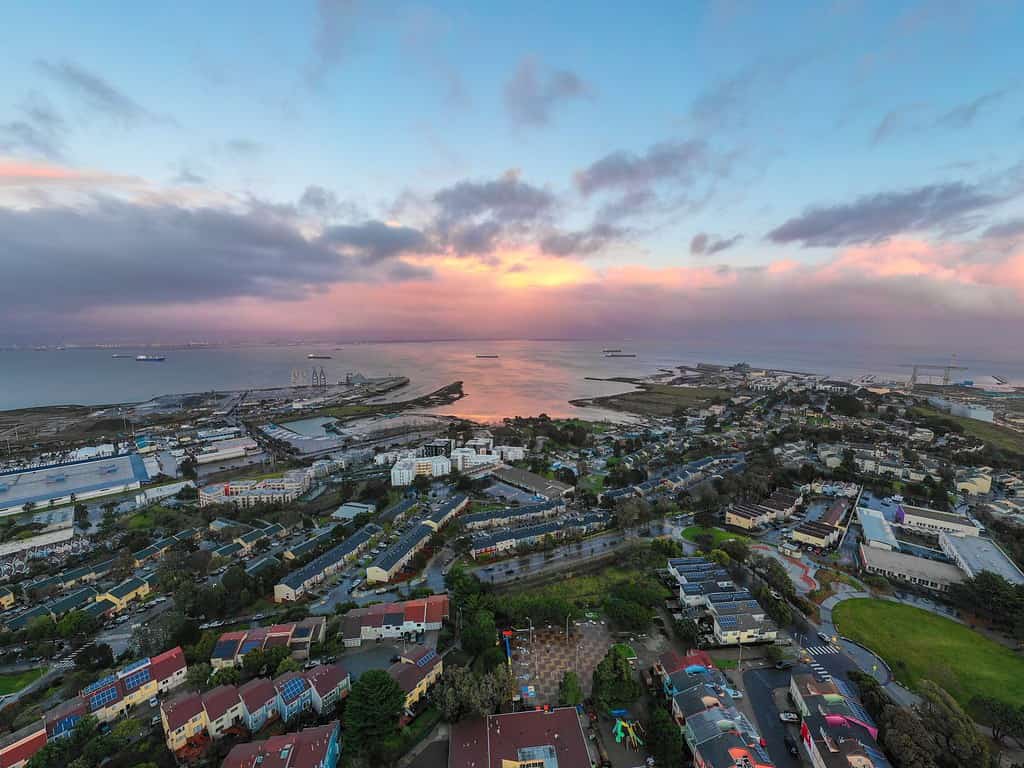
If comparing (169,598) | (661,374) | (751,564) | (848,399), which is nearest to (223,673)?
(169,598)

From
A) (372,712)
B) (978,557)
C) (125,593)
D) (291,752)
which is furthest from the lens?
(978,557)

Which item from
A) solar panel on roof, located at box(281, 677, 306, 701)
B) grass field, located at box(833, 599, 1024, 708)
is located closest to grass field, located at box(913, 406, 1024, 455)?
grass field, located at box(833, 599, 1024, 708)

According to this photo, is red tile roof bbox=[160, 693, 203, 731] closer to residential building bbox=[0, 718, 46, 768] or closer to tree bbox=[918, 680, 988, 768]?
residential building bbox=[0, 718, 46, 768]

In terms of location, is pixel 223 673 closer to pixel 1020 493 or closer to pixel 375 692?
pixel 375 692

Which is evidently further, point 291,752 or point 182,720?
point 182,720

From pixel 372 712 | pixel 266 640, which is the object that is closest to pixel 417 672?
pixel 372 712

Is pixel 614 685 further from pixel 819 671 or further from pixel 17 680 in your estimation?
pixel 17 680
